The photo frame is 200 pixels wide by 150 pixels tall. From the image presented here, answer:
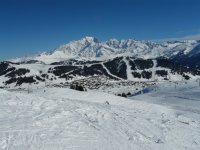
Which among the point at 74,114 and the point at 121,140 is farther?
the point at 74,114

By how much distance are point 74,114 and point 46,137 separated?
23.8 ft

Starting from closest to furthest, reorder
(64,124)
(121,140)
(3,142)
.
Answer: (3,142) → (121,140) → (64,124)

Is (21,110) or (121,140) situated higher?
(21,110)

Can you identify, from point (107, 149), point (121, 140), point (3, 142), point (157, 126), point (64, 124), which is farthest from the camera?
point (157, 126)

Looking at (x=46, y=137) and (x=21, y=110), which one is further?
(x=21, y=110)

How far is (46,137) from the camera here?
2109cm

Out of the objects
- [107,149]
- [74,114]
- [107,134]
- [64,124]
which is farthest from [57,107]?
[107,149]

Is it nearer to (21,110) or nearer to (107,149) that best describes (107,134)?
(107,149)

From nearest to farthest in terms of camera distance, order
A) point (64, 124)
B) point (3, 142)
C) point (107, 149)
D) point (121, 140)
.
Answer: point (3, 142) → point (107, 149) → point (121, 140) → point (64, 124)

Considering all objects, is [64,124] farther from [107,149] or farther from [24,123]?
[107,149]

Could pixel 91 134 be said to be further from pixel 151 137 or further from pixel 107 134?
pixel 151 137

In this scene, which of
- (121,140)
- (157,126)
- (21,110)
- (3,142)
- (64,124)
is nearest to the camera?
(3,142)

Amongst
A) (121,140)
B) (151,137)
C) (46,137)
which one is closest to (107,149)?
(121,140)

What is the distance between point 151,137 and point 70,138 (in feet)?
24.1
